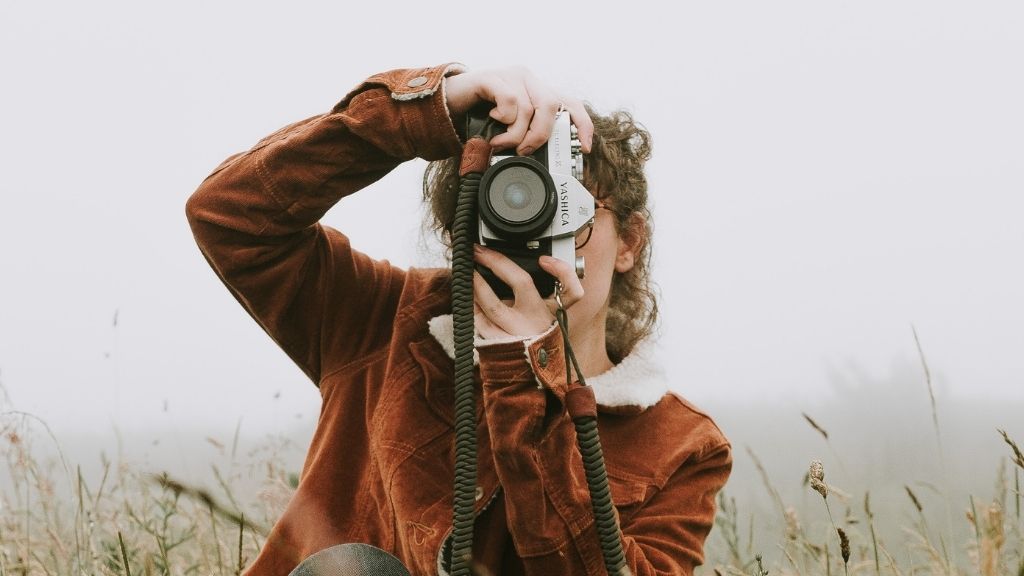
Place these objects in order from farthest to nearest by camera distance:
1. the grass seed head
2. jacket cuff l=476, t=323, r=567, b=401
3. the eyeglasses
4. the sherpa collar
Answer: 1. the sherpa collar
2. the eyeglasses
3. jacket cuff l=476, t=323, r=567, b=401
4. the grass seed head

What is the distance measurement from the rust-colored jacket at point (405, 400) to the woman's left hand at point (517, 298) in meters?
0.04

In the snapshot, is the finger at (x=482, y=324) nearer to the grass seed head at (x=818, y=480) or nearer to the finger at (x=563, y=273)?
the finger at (x=563, y=273)

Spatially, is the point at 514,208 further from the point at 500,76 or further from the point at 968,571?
the point at 968,571

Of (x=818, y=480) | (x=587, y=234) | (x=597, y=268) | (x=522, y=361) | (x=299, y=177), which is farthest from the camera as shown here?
(x=597, y=268)

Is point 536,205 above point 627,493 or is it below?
above

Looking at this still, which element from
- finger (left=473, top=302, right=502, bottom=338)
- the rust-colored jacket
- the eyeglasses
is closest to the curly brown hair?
the eyeglasses

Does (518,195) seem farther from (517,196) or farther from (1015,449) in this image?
(1015,449)

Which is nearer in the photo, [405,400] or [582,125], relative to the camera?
[582,125]

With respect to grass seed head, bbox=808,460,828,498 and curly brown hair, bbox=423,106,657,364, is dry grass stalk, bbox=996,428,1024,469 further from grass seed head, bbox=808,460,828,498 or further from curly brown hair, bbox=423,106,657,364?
curly brown hair, bbox=423,106,657,364

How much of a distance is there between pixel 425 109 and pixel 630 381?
668 mm

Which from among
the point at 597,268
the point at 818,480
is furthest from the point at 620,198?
the point at 818,480

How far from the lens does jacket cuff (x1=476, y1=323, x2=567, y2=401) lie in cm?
118

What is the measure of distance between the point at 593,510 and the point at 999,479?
1.99 feet

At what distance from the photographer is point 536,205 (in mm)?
1206
